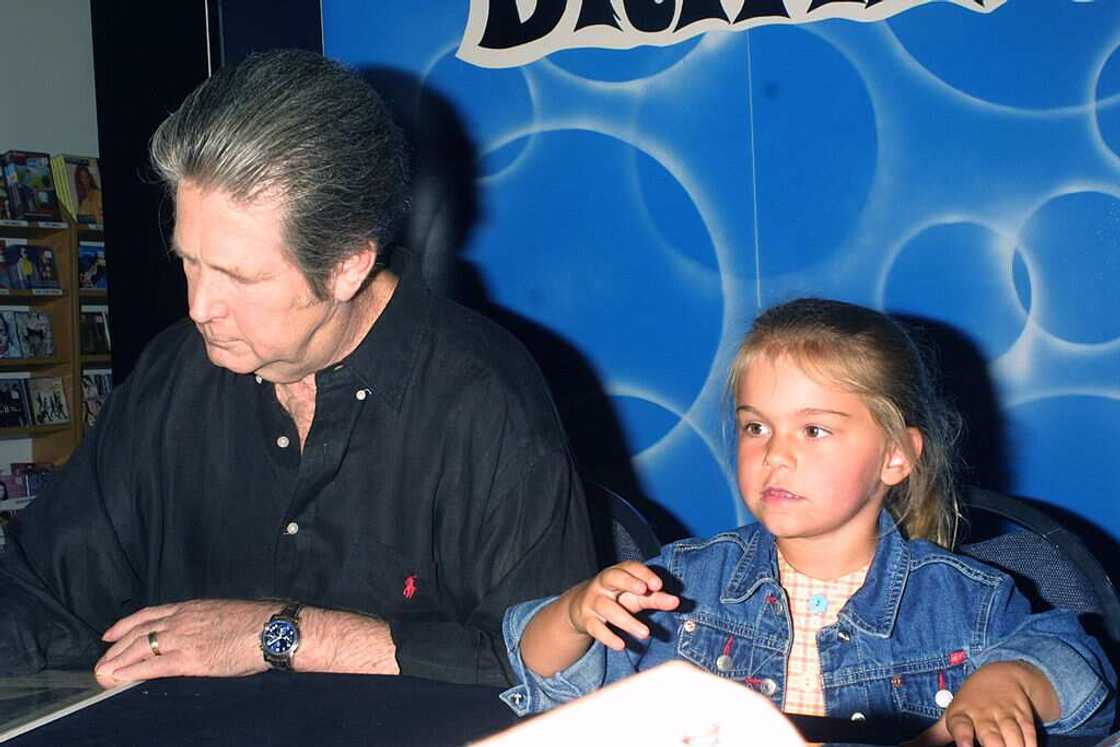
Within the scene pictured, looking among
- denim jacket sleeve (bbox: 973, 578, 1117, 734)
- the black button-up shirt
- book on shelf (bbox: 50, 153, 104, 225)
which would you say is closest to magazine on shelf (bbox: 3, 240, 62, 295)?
book on shelf (bbox: 50, 153, 104, 225)

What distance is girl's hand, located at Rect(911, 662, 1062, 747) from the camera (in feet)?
3.79

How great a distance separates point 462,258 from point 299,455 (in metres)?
1.99

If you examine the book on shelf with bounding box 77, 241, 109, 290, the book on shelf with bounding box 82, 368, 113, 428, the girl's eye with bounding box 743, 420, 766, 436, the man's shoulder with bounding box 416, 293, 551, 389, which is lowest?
the book on shelf with bounding box 82, 368, 113, 428

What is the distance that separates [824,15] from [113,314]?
2.20 m

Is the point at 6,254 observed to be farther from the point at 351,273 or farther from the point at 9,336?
the point at 351,273

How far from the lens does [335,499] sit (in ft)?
5.92

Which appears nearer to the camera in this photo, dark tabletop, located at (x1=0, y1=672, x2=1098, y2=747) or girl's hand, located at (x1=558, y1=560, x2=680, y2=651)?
dark tabletop, located at (x1=0, y1=672, x2=1098, y2=747)

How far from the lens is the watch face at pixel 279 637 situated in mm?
1548

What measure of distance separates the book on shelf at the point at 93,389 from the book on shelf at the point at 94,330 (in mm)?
137

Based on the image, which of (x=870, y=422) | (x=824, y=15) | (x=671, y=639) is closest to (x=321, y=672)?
(x=671, y=639)

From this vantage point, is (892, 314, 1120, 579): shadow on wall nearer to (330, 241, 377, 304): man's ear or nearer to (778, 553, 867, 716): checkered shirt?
(778, 553, 867, 716): checkered shirt

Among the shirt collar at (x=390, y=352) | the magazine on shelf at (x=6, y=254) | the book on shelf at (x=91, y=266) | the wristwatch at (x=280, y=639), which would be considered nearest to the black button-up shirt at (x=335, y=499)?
the shirt collar at (x=390, y=352)

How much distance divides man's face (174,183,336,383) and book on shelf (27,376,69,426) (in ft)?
21.9

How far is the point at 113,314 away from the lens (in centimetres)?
373
